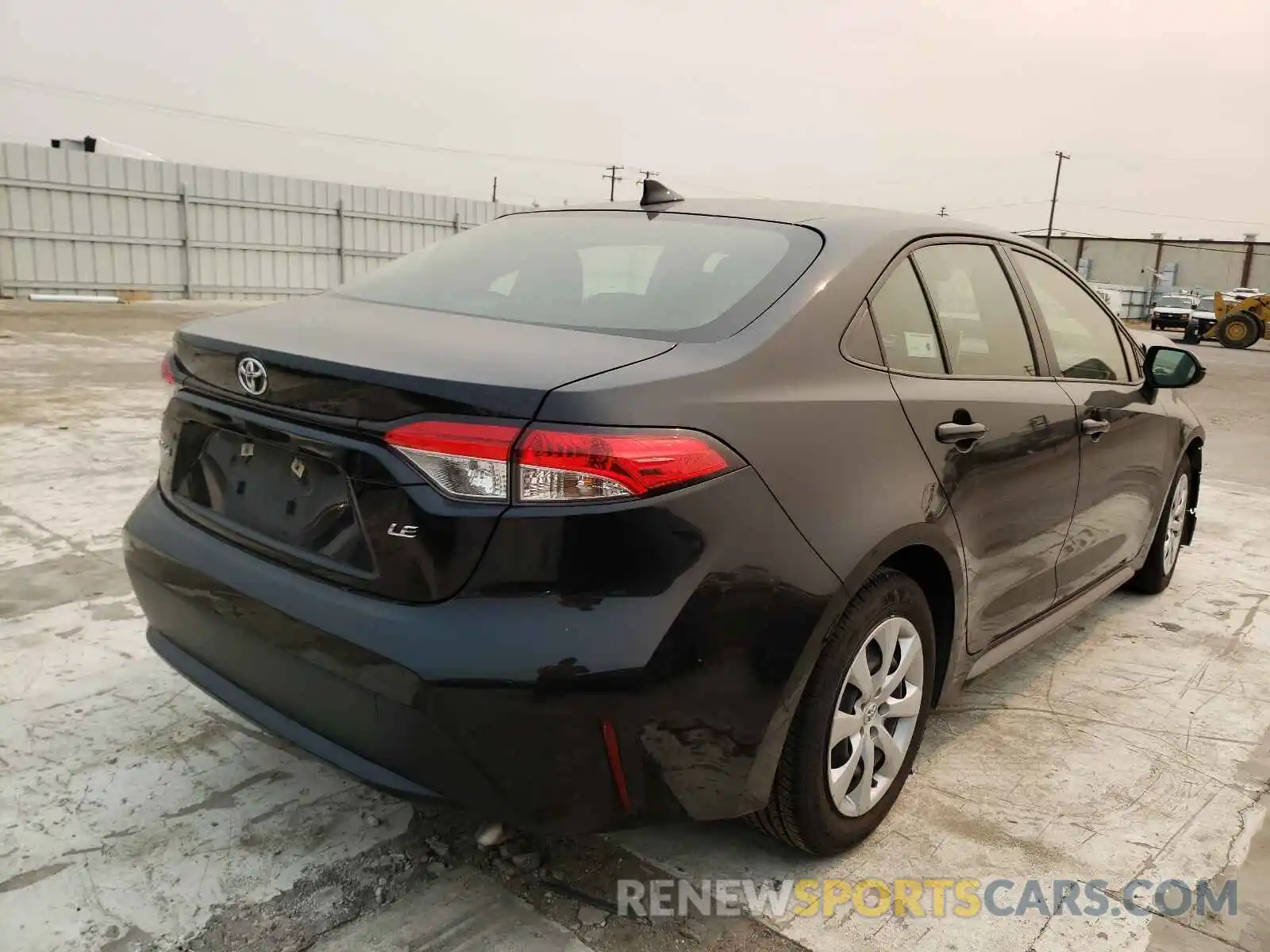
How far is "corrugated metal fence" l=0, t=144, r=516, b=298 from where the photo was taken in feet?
62.7

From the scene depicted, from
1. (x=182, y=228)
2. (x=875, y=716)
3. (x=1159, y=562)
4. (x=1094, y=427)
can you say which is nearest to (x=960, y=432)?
(x=875, y=716)

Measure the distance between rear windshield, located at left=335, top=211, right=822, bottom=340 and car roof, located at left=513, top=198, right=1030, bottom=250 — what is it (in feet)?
0.17

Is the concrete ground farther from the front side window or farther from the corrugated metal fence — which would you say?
the corrugated metal fence

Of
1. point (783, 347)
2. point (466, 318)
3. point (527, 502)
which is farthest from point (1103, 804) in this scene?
point (466, 318)

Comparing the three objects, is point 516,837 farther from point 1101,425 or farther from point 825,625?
point 1101,425

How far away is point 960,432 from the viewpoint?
2418mm

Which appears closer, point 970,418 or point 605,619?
point 605,619

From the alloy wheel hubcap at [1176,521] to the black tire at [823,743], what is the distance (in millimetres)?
2556

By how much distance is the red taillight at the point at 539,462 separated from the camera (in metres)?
1.68

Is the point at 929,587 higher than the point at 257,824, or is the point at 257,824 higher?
Answer: the point at 929,587

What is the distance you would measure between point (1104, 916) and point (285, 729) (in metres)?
1.81

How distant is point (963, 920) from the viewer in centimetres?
211

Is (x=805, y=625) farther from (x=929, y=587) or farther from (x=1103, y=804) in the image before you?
(x=1103, y=804)

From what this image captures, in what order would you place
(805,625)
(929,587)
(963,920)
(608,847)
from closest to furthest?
(805,625), (963,920), (608,847), (929,587)
